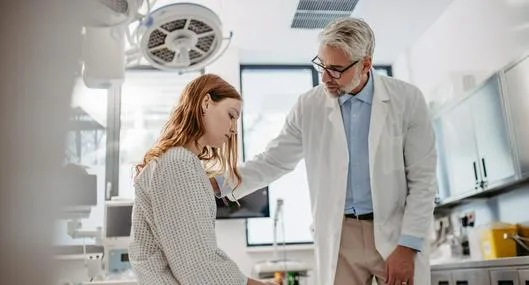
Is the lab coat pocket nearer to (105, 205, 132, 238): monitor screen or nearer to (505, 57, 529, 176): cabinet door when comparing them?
(505, 57, 529, 176): cabinet door

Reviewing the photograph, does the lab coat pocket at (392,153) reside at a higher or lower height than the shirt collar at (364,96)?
lower

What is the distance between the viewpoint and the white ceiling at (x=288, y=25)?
3906mm

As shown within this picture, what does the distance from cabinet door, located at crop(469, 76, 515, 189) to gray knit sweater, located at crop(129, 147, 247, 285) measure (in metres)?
2.33

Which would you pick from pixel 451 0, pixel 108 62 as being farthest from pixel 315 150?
pixel 451 0

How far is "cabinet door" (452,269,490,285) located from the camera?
264 centimetres

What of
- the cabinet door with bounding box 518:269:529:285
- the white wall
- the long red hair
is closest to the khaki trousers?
the long red hair

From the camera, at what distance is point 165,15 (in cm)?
201

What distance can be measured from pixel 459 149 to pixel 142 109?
2880 millimetres

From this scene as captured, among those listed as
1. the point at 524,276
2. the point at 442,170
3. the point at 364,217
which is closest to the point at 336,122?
the point at 364,217

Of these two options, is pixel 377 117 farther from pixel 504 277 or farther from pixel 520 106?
pixel 520 106

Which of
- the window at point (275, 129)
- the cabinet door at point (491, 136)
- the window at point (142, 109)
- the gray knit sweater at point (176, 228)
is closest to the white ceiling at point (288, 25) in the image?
the window at point (275, 129)

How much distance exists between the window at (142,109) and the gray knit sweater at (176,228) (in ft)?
11.6

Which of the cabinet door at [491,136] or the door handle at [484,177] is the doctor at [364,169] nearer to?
the cabinet door at [491,136]

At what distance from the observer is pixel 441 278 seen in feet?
10.4
